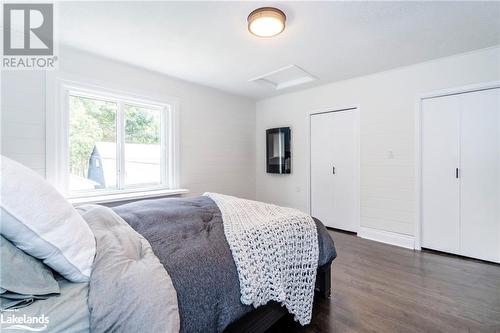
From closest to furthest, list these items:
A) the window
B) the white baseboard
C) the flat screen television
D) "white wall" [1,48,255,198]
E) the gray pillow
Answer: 1. the gray pillow
2. "white wall" [1,48,255,198]
3. the window
4. the white baseboard
5. the flat screen television

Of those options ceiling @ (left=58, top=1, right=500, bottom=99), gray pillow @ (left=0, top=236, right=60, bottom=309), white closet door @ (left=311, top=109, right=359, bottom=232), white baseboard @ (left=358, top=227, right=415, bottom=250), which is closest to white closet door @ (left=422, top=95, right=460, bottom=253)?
white baseboard @ (left=358, top=227, right=415, bottom=250)

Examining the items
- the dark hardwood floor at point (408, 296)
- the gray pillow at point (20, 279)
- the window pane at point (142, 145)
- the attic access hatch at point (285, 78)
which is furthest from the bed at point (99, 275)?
the attic access hatch at point (285, 78)

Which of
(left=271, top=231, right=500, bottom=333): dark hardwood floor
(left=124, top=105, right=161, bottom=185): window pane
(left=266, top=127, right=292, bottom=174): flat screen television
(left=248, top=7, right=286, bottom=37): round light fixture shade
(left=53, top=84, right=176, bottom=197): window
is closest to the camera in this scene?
(left=271, top=231, right=500, bottom=333): dark hardwood floor

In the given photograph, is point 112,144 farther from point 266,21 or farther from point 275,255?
point 275,255

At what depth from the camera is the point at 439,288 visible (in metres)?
2.06

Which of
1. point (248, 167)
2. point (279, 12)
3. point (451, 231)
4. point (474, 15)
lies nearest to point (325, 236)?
point (279, 12)

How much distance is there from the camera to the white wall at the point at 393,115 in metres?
2.76

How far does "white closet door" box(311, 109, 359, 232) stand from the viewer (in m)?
3.65

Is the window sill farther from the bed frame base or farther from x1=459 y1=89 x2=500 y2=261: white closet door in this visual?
x1=459 y1=89 x2=500 y2=261: white closet door

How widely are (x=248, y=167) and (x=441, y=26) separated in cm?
346

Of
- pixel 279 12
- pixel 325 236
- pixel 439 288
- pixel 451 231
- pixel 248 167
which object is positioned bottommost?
pixel 439 288

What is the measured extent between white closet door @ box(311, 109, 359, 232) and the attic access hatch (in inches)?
27.4

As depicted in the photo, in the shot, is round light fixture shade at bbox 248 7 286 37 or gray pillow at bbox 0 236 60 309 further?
round light fixture shade at bbox 248 7 286 37

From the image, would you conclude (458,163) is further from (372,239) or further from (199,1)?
(199,1)
